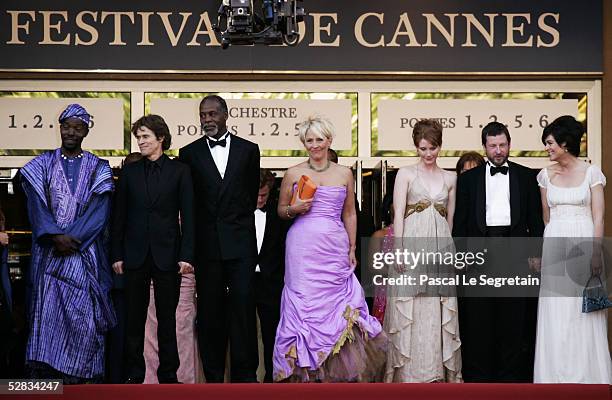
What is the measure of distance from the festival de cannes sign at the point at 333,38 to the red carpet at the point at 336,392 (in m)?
4.01

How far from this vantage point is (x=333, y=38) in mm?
11281

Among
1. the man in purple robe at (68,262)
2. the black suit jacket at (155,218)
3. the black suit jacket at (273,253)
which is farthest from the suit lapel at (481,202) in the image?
the man in purple robe at (68,262)

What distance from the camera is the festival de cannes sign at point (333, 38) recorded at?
11.2m

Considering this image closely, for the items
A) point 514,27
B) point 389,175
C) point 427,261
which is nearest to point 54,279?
point 427,261

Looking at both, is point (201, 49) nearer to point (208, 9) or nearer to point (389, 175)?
point (208, 9)

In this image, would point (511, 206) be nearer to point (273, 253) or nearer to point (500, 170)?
point (500, 170)

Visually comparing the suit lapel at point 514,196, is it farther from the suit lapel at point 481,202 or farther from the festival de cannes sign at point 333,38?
the festival de cannes sign at point 333,38

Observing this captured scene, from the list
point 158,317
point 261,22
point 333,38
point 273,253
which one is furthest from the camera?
point 333,38

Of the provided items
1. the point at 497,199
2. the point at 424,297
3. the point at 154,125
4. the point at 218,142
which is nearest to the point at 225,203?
the point at 218,142

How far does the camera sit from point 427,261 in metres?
8.73

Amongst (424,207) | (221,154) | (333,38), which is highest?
(333,38)

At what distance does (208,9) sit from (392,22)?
5.51ft

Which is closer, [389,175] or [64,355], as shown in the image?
[64,355]

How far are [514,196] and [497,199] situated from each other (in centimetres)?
12
